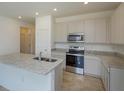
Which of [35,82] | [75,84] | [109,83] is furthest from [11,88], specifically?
[109,83]

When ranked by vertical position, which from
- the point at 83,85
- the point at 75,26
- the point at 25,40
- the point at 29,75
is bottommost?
the point at 83,85

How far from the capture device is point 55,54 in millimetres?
4402

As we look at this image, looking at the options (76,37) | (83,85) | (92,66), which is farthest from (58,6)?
(83,85)

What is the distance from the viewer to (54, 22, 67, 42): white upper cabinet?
15.1ft

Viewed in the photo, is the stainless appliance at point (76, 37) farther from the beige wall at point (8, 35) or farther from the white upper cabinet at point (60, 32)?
the beige wall at point (8, 35)

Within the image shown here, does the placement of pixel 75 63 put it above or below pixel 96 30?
below

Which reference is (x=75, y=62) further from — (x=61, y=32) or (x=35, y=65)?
(x=35, y=65)

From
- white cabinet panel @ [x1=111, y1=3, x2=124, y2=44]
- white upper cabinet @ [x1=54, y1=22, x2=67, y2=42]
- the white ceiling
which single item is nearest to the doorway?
white upper cabinet @ [x1=54, y1=22, x2=67, y2=42]

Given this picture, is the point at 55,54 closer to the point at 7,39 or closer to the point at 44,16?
the point at 44,16

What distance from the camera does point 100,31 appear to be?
3.86 m

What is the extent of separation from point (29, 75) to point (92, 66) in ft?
7.79

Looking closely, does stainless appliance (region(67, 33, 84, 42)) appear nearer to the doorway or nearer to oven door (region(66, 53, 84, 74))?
oven door (region(66, 53, 84, 74))

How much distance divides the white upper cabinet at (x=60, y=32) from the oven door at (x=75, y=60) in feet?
2.95

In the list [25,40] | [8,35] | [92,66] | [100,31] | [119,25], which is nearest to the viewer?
[119,25]
